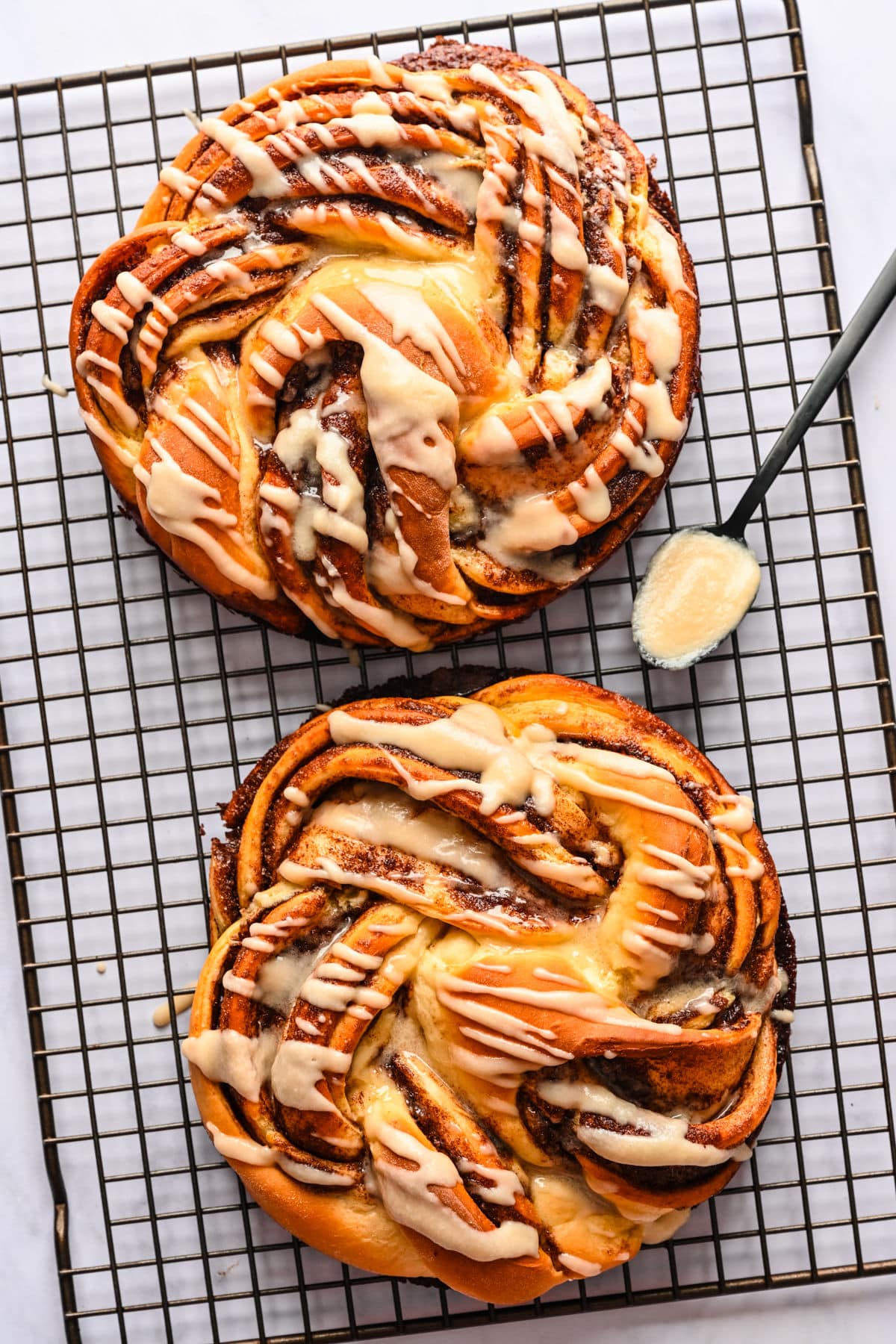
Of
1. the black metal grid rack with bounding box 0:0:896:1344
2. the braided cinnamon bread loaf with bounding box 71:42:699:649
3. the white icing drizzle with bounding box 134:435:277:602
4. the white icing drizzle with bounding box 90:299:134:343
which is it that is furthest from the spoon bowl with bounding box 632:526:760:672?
the white icing drizzle with bounding box 90:299:134:343

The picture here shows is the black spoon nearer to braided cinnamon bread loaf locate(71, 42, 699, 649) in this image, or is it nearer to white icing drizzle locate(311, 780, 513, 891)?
braided cinnamon bread loaf locate(71, 42, 699, 649)

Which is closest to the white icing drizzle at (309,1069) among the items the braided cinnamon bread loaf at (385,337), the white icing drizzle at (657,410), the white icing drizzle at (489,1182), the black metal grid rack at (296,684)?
the white icing drizzle at (489,1182)

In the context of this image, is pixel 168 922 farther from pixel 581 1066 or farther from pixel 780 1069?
pixel 780 1069

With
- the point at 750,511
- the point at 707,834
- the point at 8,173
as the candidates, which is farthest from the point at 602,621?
the point at 8,173

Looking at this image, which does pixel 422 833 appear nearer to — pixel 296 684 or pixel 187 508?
pixel 296 684

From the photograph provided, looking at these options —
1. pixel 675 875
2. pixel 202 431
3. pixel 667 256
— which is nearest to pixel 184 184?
pixel 202 431

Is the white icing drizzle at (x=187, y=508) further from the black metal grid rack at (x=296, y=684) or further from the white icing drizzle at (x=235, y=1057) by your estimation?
the white icing drizzle at (x=235, y=1057)
